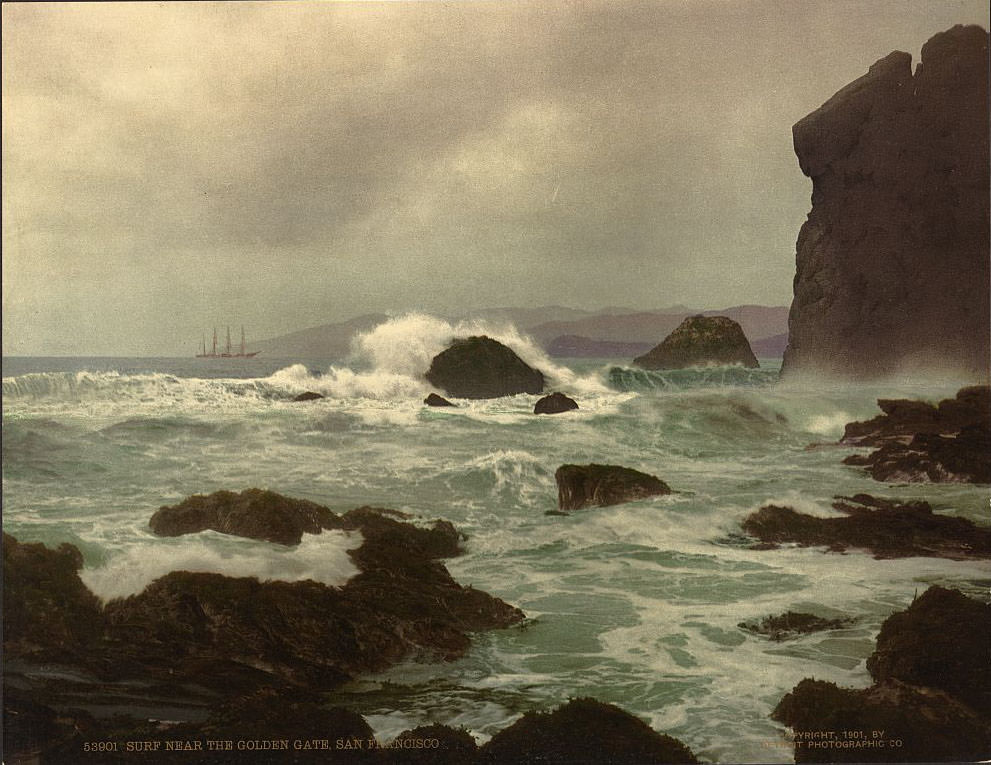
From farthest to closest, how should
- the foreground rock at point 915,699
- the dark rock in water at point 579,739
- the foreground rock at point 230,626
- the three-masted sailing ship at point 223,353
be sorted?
the three-masted sailing ship at point 223,353, the foreground rock at point 230,626, the foreground rock at point 915,699, the dark rock in water at point 579,739

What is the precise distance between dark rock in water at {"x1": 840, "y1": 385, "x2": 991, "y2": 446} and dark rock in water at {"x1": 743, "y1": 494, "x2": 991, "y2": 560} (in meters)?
0.45

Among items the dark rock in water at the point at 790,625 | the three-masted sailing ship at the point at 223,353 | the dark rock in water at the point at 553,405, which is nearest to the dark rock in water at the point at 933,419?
the dark rock in water at the point at 790,625

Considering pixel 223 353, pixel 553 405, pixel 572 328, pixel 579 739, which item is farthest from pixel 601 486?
pixel 223 353

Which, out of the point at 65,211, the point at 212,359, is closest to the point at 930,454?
the point at 212,359

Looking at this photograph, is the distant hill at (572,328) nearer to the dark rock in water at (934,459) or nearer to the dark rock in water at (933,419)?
the dark rock in water at (933,419)

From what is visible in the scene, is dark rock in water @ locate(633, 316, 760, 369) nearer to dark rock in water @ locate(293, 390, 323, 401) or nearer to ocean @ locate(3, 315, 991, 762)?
ocean @ locate(3, 315, 991, 762)

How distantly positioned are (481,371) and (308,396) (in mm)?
1276

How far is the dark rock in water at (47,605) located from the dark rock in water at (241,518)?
614mm

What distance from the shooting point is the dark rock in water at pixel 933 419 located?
5.76 metres

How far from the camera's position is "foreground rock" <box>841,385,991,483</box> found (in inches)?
225

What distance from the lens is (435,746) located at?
16.1ft

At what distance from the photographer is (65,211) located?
564 cm

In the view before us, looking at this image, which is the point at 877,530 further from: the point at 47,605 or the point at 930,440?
the point at 47,605

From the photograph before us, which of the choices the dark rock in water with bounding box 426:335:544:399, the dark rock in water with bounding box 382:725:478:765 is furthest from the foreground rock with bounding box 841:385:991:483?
the dark rock in water with bounding box 382:725:478:765
